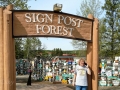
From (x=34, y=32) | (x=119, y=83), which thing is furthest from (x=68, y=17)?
(x=119, y=83)

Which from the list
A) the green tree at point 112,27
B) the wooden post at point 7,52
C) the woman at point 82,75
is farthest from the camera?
the green tree at point 112,27

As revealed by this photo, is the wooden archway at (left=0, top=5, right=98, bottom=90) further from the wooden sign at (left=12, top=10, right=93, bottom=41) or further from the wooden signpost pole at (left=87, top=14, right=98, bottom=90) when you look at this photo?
the wooden signpost pole at (left=87, top=14, right=98, bottom=90)

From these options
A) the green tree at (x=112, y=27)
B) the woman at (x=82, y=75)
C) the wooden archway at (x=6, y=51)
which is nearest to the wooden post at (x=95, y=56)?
the woman at (x=82, y=75)

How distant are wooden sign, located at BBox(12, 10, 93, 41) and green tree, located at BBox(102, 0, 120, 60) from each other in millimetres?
19055

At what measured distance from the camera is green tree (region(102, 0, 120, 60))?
993 inches

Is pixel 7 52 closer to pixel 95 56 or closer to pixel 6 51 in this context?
pixel 6 51

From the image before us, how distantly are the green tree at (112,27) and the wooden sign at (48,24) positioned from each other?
1906 cm

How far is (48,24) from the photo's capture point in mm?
6324

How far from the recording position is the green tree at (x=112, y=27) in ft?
82.7

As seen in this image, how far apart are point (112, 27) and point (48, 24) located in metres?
20.1

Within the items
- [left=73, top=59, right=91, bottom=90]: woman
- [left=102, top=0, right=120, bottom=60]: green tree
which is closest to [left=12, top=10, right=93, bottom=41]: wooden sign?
[left=73, top=59, right=91, bottom=90]: woman

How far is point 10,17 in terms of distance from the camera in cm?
598

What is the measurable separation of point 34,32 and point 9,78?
4.37 feet

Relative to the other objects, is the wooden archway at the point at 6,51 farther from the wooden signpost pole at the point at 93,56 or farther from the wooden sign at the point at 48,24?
the wooden signpost pole at the point at 93,56
